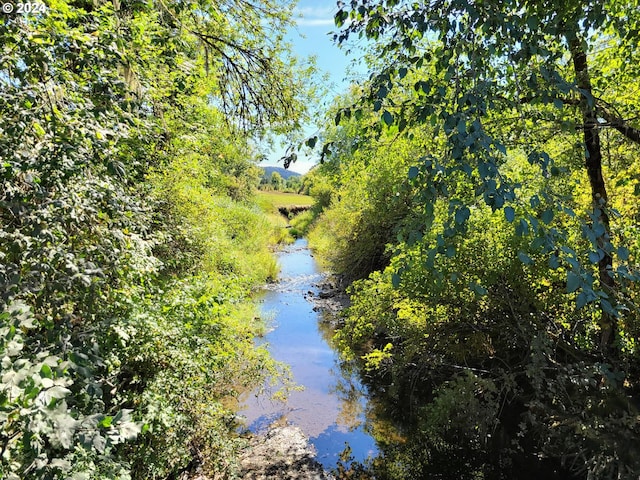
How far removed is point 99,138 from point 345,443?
588 cm

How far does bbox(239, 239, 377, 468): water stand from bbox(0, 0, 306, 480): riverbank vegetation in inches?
57.9

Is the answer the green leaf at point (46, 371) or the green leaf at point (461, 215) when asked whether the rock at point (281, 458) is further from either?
the green leaf at point (461, 215)

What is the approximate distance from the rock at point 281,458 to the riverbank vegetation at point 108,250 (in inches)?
28.8

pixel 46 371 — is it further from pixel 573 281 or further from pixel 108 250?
pixel 573 281

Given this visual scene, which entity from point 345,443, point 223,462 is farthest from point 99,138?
point 345,443

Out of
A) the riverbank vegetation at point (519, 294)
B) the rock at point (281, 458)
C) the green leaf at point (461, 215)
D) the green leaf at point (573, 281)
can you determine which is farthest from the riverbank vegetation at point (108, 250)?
the green leaf at point (573, 281)

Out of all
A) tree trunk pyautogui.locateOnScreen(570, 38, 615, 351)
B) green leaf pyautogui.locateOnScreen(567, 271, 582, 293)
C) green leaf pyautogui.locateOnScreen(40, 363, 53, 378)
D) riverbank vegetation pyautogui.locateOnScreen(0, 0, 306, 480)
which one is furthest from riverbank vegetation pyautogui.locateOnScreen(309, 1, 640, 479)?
green leaf pyautogui.locateOnScreen(40, 363, 53, 378)

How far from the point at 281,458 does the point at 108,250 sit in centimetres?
467

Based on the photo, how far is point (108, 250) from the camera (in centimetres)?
256

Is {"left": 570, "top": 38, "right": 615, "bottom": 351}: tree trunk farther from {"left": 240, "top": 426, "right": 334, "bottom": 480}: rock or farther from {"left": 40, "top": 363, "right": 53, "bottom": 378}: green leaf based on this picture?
{"left": 40, "top": 363, "right": 53, "bottom": 378}: green leaf

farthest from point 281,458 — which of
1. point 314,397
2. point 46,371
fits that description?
point 46,371

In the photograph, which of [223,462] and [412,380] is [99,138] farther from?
[412,380]

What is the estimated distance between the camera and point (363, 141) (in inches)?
94.1

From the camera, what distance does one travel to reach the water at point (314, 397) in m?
6.51
